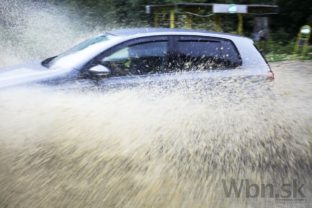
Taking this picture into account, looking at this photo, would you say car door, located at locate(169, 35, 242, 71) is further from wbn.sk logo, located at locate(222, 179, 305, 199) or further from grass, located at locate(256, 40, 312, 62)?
grass, located at locate(256, 40, 312, 62)

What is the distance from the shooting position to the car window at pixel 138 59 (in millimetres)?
5438

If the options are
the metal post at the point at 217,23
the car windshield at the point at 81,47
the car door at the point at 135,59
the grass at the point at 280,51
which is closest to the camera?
the car door at the point at 135,59

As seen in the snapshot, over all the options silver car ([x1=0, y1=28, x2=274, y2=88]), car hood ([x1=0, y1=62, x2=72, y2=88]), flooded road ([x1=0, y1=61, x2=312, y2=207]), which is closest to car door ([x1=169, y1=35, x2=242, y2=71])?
silver car ([x1=0, y1=28, x2=274, y2=88])

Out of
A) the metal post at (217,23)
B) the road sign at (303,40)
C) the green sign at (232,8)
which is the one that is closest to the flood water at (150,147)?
the green sign at (232,8)

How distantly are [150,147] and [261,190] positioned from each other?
146 cm

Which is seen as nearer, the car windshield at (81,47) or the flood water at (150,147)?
the flood water at (150,147)


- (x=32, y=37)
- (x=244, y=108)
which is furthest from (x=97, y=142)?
(x=32, y=37)

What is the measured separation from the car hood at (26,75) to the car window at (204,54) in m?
1.56

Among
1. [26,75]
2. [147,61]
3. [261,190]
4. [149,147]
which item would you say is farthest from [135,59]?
[261,190]

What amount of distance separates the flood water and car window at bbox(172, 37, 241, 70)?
0.92 feet

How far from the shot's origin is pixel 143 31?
5.88 metres

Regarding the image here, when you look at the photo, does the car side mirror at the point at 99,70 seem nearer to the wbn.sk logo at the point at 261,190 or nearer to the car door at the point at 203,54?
the car door at the point at 203,54

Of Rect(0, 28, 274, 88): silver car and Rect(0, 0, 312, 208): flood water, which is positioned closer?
Rect(0, 0, 312, 208): flood water

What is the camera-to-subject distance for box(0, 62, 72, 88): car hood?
5109 mm
